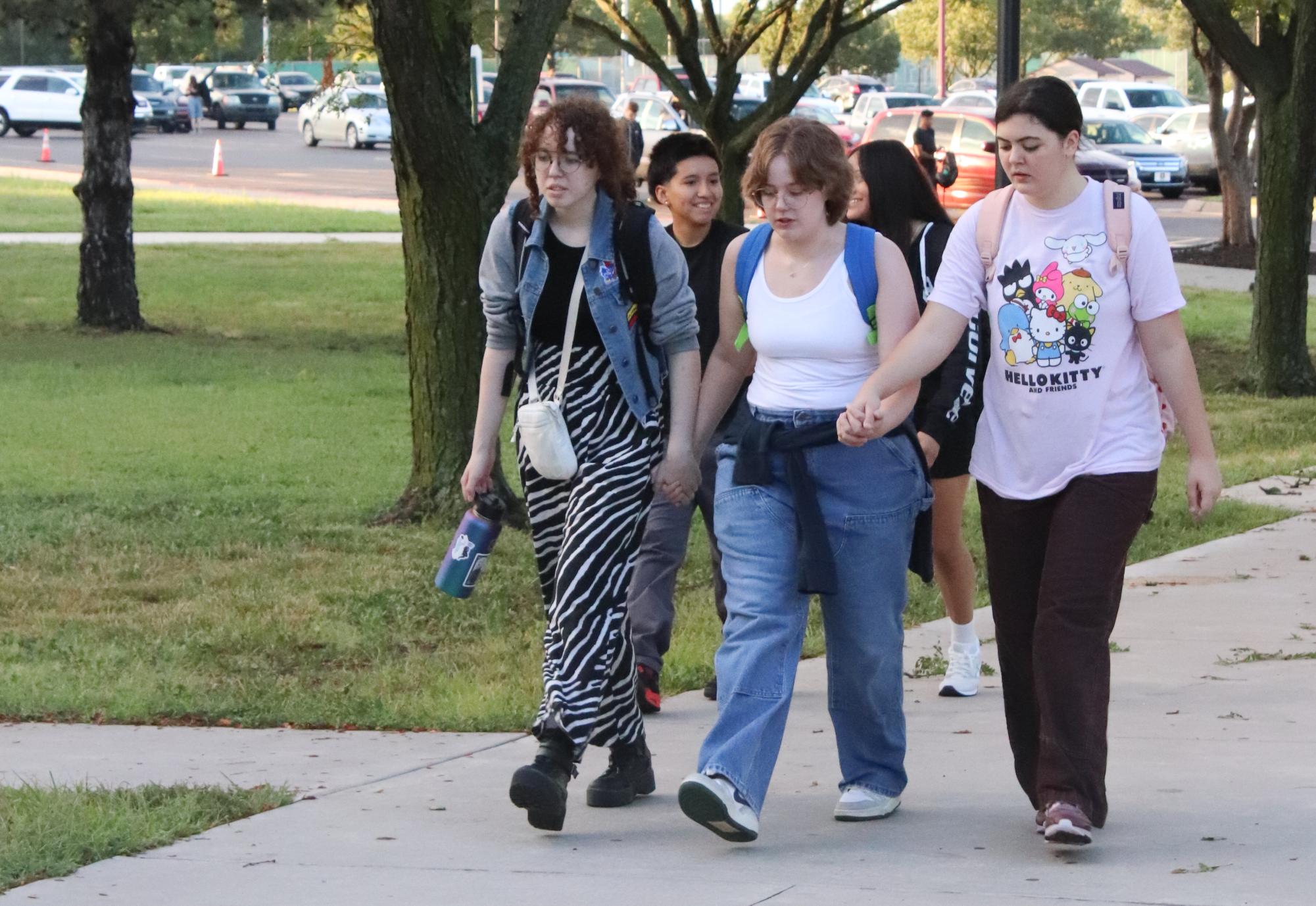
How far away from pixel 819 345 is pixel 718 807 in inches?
41.6

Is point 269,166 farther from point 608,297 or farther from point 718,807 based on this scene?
point 718,807

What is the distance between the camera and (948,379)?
15.2ft

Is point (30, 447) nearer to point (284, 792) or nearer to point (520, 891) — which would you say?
point (284, 792)

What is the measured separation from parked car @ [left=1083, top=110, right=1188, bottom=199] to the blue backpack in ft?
99.3

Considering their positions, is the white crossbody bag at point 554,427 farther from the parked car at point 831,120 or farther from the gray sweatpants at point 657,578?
the parked car at point 831,120

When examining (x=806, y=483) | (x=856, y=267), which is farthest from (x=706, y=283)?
(x=806, y=483)

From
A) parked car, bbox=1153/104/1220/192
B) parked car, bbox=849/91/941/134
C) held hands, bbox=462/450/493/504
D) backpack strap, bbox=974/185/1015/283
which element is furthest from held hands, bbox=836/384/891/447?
parked car, bbox=849/91/941/134

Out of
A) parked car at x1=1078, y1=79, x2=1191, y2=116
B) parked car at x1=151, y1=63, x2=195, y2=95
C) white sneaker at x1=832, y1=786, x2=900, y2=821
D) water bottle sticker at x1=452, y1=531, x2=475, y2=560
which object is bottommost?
white sneaker at x1=832, y1=786, x2=900, y2=821

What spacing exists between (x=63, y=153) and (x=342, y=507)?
37803mm

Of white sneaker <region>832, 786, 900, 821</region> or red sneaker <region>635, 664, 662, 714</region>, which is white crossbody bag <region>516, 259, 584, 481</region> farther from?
red sneaker <region>635, 664, 662, 714</region>

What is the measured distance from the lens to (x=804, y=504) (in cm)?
441

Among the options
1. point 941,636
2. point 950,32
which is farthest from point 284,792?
point 950,32

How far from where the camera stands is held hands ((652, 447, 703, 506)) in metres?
4.74

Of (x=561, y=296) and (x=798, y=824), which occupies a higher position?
(x=561, y=296)
